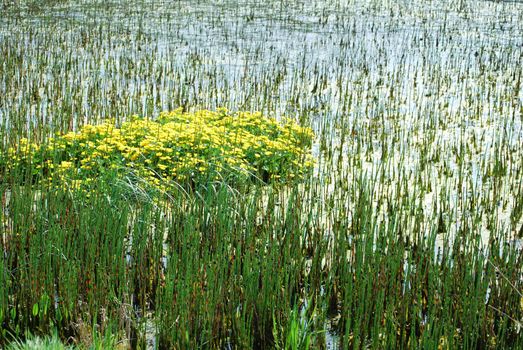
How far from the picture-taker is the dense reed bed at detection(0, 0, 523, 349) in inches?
159

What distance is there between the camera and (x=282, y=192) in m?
5.49

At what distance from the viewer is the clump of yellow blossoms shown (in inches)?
242

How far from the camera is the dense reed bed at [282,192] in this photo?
4035 mm

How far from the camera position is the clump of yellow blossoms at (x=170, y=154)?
614cm

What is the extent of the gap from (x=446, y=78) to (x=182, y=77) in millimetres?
3721

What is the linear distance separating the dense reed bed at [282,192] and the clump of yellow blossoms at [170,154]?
17cm

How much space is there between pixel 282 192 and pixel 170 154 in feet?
4.55

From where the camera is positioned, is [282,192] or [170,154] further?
[170,154]

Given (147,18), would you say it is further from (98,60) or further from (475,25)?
(475,25)

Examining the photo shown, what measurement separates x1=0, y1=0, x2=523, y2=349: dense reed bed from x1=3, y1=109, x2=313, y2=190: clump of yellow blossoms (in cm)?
17

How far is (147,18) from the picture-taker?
15516mm

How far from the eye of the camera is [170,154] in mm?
6500

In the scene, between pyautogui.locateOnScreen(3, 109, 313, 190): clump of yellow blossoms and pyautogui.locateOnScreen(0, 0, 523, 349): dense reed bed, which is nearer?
pyautogui.locateOnScreen(0, 0, 523, 349): dense reed bed

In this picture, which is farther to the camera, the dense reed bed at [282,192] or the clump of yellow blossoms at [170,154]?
the clump of yellow blossoms at [170,154]
